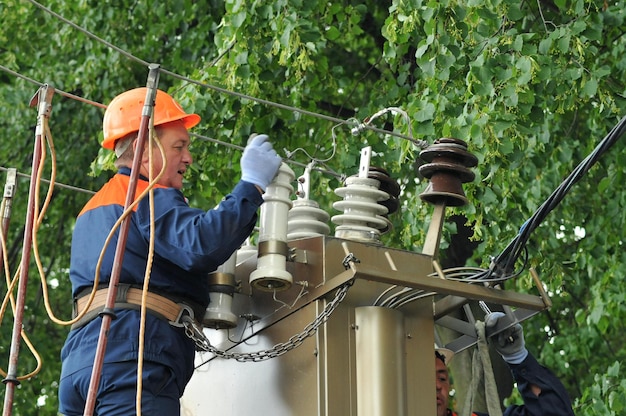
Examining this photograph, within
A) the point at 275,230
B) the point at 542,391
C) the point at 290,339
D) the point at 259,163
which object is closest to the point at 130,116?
the point at 259,163

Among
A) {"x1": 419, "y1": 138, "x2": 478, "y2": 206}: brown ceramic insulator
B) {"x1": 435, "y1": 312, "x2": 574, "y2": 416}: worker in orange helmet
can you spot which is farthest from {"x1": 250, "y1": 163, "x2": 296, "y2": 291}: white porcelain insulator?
{"x1": 435, "y1": 312, "x2": 574, "y2": 416}: worker in orange helmet

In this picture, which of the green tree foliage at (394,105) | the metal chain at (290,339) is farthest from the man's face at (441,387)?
the metal chain at (290,339)

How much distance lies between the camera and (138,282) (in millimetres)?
4930

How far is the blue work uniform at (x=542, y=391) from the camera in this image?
6230 mm

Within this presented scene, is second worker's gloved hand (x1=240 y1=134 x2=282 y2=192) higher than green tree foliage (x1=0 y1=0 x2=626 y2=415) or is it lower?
lower

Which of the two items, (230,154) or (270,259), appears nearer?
(270,259)

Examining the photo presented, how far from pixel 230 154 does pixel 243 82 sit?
0.73m

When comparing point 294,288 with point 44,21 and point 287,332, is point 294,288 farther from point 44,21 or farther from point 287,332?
point 44,21

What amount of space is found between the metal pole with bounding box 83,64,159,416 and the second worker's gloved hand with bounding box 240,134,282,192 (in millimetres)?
512

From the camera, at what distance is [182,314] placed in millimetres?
5008

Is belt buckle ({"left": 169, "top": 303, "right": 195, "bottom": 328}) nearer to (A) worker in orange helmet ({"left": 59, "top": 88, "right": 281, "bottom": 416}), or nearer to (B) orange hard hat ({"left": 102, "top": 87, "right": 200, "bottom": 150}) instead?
(A) worker in orange helmet ({"left": 59, "top": 88, "right": 281, "bottom": 416})

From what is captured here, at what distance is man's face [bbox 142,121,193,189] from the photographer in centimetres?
527

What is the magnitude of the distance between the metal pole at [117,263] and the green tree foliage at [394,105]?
Answer: 4.89ft

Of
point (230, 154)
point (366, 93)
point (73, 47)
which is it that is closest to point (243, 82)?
point (230, 154)
